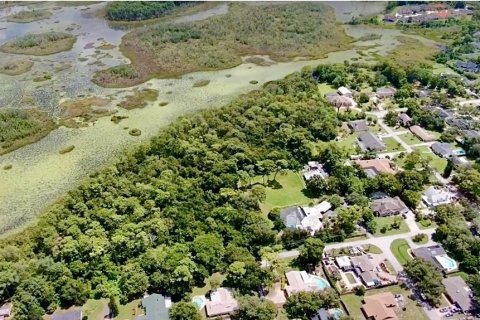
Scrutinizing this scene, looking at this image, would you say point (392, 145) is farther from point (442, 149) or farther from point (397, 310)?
point (397, 310)

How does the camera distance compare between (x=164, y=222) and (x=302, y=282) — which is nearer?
(x=302, y=282)

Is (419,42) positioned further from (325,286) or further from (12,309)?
(12,309)

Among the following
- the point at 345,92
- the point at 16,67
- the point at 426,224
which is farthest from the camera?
the point at 16,67

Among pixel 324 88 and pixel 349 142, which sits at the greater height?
pixel 324 88

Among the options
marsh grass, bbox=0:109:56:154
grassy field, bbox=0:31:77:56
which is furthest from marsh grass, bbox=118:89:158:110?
grassy field, bbox=0:31:77:56

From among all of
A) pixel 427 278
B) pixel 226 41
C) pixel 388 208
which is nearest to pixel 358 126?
pixel 388 208

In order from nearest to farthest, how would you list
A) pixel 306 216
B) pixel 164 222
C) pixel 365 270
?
pixel 365 270 < pixel 164 222 < pixel 306 216

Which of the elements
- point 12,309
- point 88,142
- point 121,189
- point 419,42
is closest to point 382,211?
point 121,189
